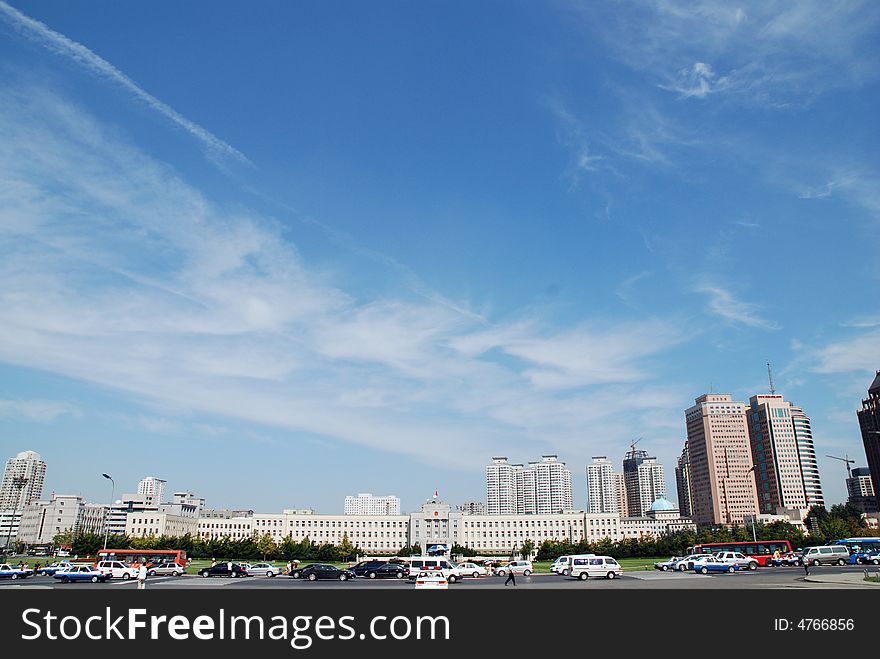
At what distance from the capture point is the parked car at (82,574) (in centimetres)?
5262

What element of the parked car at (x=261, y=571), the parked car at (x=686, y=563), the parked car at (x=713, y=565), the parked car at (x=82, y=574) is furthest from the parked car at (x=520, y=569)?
the parked car at (x=82, y=574)

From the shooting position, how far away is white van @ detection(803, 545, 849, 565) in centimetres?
6575

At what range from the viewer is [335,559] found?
384 ft

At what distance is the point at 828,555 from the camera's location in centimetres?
6600

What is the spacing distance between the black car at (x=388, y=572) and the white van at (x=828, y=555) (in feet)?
137

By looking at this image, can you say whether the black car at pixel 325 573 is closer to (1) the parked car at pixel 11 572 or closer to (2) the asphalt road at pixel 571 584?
(2) the asphalt road at pixel 571 584

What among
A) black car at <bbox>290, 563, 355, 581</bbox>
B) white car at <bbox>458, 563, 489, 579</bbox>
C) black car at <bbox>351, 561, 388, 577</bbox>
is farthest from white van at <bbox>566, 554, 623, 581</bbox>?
black car at <bbox>290, 563, 355, 581</bbox>

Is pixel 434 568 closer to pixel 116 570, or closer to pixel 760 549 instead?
pixel 116 570

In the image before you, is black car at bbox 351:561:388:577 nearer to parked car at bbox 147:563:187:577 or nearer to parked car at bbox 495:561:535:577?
parked car at bbox 495:561:535:577

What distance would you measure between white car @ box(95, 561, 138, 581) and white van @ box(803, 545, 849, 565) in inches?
2544
